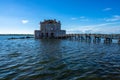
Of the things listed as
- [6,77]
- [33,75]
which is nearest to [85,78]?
[33,75]

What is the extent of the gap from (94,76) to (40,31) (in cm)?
6576

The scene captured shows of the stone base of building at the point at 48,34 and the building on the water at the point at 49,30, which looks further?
the building on the water at the point at 49,30

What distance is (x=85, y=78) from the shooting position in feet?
31.0

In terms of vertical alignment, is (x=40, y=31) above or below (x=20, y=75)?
above

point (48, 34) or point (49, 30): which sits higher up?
point (49, 30)

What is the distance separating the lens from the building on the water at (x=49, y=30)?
72.9 m

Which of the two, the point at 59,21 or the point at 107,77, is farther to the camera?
the point at 59,21

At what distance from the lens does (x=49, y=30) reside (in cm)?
7306

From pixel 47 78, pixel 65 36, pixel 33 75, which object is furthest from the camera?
pixel 65 36

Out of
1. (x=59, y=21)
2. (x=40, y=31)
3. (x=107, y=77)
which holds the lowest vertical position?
(x=107, y=77)

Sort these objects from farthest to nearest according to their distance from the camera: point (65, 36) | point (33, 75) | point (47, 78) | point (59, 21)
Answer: point (59, 21) < point (65, 36) < point (33, 75) < point (47, 78)

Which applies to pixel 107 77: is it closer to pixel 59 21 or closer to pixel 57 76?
pixel 57 76

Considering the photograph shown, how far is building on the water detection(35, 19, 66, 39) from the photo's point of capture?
239 ft

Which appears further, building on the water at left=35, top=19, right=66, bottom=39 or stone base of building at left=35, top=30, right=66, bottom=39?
building on the water at left=35, top=19, right=66, bottom=39
